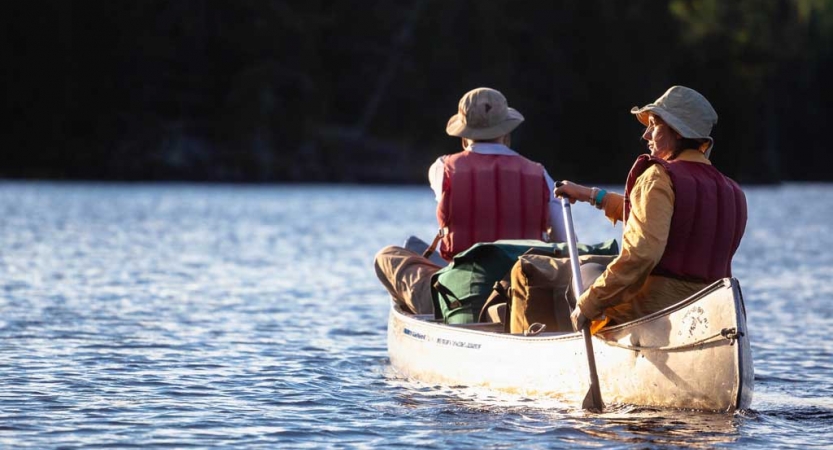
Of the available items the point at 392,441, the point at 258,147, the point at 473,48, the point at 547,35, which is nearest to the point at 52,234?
the point at 392,441

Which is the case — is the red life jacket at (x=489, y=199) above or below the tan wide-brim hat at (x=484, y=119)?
below

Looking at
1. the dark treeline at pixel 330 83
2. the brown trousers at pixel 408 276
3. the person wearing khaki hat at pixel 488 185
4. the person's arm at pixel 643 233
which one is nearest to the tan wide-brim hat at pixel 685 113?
the person's arm at pixel 643 233

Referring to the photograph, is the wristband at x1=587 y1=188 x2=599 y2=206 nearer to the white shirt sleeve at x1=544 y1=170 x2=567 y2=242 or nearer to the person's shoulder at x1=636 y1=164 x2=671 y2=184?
the person's shoulder at x1=636 y1=164 x2=671 y2=184

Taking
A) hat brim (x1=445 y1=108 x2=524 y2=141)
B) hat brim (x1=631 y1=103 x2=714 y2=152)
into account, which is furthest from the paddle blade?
hat brim (x1=445 y1=108 x2=524 y2=141)

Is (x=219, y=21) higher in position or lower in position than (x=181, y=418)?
higher

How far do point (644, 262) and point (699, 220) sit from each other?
0.39 metres

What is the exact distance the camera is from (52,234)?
27.4 meters

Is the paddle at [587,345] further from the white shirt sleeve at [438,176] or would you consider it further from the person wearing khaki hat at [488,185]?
the white shirt sleeve at [438,176]

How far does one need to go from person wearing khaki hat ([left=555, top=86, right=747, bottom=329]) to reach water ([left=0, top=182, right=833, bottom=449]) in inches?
29.3

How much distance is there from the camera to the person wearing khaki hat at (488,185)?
1018 centimetres

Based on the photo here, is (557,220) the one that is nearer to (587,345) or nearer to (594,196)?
(594,196)

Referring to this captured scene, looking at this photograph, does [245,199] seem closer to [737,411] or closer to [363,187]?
[363,187]

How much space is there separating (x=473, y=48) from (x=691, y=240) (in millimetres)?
66610

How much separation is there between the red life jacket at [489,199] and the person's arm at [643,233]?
2.15 metres
